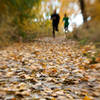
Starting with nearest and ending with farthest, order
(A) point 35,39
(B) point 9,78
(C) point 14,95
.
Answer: (C) point 14,95, (B) point 9,78, (A) point 35,39

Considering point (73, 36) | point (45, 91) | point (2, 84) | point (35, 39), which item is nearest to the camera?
point (45, 91)

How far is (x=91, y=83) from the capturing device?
9.10 feet

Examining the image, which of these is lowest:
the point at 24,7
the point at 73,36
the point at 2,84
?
the point at 2,84

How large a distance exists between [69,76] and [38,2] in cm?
735

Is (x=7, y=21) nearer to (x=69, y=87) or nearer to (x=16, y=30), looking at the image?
(x=16, y=30)

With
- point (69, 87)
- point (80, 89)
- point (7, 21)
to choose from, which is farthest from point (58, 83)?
point (7, 21)

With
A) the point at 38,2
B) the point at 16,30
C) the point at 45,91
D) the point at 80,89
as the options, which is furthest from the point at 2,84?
the point at 38,2

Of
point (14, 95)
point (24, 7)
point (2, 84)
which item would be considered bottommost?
point (14, 95)

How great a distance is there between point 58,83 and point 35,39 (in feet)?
25.3

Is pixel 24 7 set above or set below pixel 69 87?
above

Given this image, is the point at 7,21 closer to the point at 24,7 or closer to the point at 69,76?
the point at 24,7

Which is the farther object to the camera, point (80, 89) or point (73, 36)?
point (73, 36)

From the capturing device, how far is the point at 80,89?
2.54 meters

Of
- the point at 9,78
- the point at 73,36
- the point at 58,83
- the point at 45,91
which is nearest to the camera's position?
the point at 45,91
